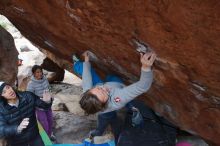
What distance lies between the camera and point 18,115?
17.5ft

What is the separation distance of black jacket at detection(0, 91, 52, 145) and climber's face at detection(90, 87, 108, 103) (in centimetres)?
118

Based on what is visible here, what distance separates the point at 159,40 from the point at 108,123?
100 inches

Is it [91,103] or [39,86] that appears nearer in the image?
[91,103]

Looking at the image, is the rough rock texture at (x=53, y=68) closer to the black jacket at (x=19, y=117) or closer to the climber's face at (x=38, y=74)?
the climber's face at (x=38, y=74)

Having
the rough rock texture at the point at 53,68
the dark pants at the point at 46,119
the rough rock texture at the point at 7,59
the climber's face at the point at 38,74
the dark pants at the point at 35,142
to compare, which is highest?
the climber's face at the point at 38,74

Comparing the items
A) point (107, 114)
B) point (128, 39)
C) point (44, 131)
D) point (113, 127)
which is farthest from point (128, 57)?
point (44, 131)

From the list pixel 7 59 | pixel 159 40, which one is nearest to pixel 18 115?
pixel 159 40

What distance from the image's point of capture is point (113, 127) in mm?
6406

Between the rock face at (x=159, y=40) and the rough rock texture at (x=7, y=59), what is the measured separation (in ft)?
5.12

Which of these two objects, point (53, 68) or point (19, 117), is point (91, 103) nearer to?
point (19, 117)

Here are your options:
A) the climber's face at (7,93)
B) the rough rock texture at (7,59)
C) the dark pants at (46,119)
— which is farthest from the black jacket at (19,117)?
the rough rock texture at (7,59)

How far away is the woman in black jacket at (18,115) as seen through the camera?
16.9 feet

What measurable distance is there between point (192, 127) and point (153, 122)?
77cm

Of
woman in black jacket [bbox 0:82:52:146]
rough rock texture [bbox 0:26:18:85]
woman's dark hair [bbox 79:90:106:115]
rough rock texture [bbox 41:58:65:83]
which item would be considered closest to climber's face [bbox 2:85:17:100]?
woman in black jacket [bbox 0:82:52:146]
